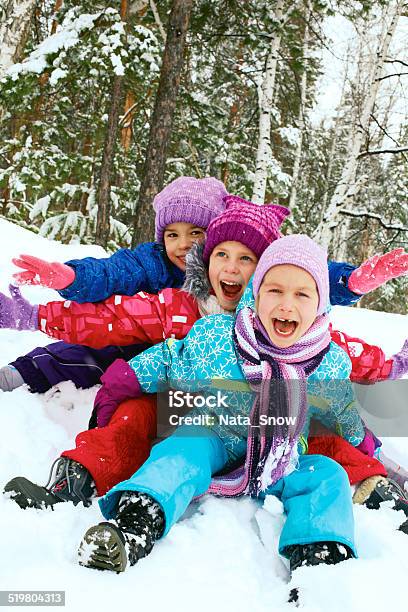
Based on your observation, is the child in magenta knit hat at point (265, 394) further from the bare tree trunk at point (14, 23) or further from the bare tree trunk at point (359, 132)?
the bare tree trunk at point (359, 132)

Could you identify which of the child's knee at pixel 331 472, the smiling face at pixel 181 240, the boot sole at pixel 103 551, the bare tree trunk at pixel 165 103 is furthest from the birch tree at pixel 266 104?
the boot sole at pixel 103 551

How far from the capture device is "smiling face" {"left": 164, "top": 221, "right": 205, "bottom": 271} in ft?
9.05

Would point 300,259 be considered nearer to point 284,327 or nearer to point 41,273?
point 284,327

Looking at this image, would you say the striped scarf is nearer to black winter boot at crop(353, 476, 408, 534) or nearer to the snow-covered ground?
the snow-covered ground

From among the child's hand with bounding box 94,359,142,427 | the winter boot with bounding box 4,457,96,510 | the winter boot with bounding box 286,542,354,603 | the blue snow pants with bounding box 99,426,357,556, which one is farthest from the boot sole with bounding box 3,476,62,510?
the winter boot with bounding box 286,542,354,603

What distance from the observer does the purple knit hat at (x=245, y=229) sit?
237 cm

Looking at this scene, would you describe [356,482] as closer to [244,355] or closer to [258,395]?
[258,395]

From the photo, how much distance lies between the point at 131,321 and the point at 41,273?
0.48m

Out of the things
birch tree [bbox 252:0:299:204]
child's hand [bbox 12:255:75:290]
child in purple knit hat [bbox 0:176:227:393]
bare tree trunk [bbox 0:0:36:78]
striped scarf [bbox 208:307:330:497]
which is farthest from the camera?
birch tree [bbox 252:0:299:204]

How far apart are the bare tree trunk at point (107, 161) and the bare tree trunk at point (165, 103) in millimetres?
2338

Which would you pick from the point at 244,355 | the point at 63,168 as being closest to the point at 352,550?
the point at 244,355

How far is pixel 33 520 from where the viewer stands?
1.47 meters

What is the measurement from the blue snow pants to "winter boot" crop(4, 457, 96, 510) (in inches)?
6.9

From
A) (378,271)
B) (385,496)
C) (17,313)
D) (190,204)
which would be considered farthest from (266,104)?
(385,496)
